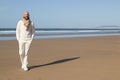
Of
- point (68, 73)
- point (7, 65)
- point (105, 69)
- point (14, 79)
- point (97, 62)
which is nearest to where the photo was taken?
point (14, 79)

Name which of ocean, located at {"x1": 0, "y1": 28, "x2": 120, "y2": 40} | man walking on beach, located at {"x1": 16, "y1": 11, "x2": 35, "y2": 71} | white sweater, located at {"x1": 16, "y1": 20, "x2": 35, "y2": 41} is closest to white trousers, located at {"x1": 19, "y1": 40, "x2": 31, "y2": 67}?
man walking on beach, located at {"x1": 16, "y1": 11, "x2": 35, "y2": 71}

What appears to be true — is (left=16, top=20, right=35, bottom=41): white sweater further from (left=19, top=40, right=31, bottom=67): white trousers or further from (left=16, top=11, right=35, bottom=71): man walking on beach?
(left=19, top=40, right=31, bottom=67): white trousers

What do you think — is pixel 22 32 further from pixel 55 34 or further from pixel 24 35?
pixel 55 34

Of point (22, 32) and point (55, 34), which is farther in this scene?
point (55, 34)

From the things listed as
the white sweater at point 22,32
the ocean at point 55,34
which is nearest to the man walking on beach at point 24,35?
the white sweater at point 22,32


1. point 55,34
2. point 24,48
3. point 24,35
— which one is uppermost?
point 24,35

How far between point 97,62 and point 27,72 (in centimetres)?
262

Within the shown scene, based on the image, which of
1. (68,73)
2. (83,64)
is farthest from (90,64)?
(68,73)

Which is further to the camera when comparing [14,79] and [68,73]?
[68,73]

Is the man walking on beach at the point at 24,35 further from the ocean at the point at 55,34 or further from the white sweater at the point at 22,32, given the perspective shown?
the ocean at the point at 55,34

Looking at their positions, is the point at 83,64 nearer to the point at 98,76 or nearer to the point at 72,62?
the point at 72,62

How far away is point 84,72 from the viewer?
7.07 meters

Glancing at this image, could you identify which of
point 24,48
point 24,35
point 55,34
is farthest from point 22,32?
point 55,34

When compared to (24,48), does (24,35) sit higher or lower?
higher
